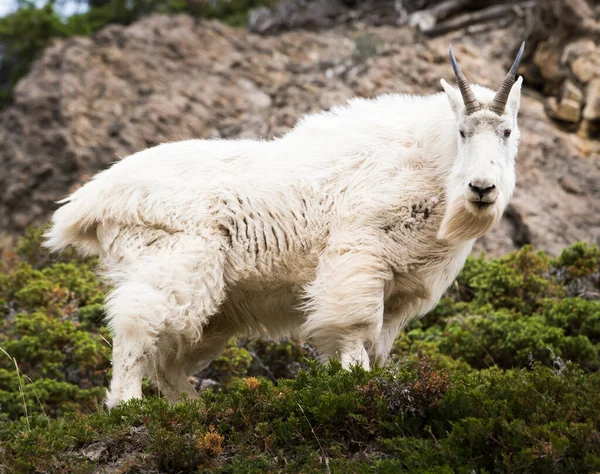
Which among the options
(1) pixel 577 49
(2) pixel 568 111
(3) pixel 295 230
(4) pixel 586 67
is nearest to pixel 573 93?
(2) pixel 568 111

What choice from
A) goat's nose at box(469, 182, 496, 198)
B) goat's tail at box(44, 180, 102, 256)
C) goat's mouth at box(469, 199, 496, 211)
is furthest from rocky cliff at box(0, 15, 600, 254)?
goat's tail at box(44, 180, 102, 256)

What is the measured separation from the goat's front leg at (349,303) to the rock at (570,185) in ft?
21.7

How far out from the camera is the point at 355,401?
482 centimetres

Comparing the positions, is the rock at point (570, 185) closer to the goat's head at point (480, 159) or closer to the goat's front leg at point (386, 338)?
the goat's head at point (480, 159)

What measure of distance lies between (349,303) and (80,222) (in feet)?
7.48

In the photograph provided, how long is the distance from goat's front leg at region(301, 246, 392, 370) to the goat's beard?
0.54 metres

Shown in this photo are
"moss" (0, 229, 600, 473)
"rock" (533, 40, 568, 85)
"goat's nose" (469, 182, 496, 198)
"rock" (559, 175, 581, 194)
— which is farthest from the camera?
"rock" (533, 40, 568, 85)

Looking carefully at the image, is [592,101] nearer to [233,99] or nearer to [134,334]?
[233,99]

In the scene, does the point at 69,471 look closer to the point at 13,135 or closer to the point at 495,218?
the point at 495,218

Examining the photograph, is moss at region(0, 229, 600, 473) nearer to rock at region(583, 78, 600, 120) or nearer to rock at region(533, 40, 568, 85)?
rock at region(583, 78, 600, 120)

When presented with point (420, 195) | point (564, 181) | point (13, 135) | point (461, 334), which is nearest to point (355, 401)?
point (420, 195)

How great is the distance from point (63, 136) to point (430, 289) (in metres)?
9.20

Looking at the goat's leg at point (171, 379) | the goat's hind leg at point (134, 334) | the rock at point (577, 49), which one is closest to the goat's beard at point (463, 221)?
the goat's hind leg at point (134, 334)

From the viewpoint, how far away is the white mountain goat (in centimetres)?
592
